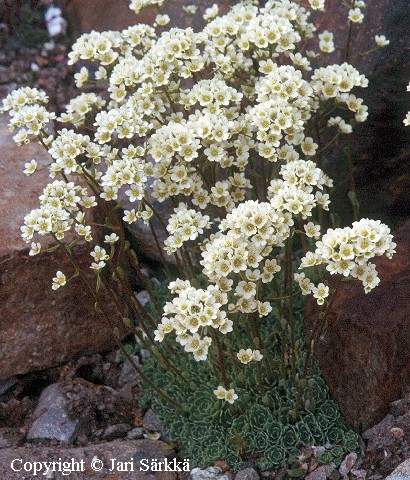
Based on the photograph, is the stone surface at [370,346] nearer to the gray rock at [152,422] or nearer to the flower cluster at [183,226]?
the flower cluster at [183,226]

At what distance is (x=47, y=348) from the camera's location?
13.2 feet

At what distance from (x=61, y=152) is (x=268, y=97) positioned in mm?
900

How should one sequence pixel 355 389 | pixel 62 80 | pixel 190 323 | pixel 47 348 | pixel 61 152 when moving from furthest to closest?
pixel 62 80 → pixel 47 348 → pixel 355 389 → pixel 61 152 → pixel 190 323

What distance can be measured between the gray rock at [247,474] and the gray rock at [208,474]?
10 cm

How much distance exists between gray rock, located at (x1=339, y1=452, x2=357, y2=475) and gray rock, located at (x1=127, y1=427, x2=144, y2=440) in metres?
1.03

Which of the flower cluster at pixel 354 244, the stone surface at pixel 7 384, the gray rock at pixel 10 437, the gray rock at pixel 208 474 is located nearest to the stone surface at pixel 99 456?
the gray rock at pixel 208 474

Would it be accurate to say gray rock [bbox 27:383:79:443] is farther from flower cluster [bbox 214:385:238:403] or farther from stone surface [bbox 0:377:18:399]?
flower cluster [bbox 214:385:238:403]

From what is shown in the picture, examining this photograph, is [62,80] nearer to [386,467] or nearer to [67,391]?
[67,391]

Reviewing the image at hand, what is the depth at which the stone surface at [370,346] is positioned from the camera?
10.9 feet

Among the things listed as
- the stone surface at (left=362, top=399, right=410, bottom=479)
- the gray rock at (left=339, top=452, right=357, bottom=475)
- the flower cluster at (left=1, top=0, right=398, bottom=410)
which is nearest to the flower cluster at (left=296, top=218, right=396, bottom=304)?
the flower cluster at (left=1, top=0, right=398, bottom=410)

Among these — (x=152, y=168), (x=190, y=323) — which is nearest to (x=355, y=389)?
(x=190, y=323)

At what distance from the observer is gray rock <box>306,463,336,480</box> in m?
3.36

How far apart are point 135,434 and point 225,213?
47.9 inches

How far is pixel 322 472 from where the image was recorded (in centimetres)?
337
